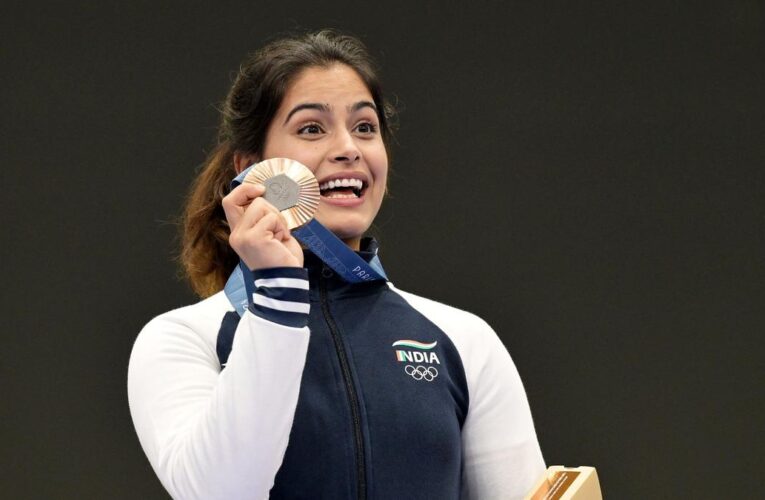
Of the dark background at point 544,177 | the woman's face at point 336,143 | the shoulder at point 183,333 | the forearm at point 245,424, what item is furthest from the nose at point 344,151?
the dark background at point 544,177

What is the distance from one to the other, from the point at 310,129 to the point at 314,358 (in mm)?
347

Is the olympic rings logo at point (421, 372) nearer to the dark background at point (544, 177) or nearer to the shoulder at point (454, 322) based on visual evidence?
the shoulder at point (454, 322)

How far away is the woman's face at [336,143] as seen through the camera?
5.50 feet

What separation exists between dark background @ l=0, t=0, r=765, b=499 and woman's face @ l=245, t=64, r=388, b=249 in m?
1.40

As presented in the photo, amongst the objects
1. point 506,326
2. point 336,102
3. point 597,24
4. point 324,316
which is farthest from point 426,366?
point 597,24

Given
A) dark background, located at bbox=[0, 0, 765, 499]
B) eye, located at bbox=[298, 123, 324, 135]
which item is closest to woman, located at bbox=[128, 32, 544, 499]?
eye, located at bbox=[298, 123, 324, 135]

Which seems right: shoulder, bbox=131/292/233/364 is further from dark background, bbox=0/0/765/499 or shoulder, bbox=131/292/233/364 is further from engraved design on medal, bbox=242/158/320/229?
dark background, bbox=0/0/765/499

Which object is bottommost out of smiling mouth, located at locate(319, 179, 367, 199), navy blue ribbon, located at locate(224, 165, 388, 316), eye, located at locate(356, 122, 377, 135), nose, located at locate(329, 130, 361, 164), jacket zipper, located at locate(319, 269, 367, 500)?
jacket zipper, located at locate(319, 269, 367, 500)

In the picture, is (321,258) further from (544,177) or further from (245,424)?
(544,177)

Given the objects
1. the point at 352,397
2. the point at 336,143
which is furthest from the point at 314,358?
the point at 336,143

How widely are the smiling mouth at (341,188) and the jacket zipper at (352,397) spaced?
0.46 ft

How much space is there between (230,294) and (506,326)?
1.65 m

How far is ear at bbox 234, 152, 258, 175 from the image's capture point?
1.80 metres

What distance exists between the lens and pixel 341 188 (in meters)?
1.70
